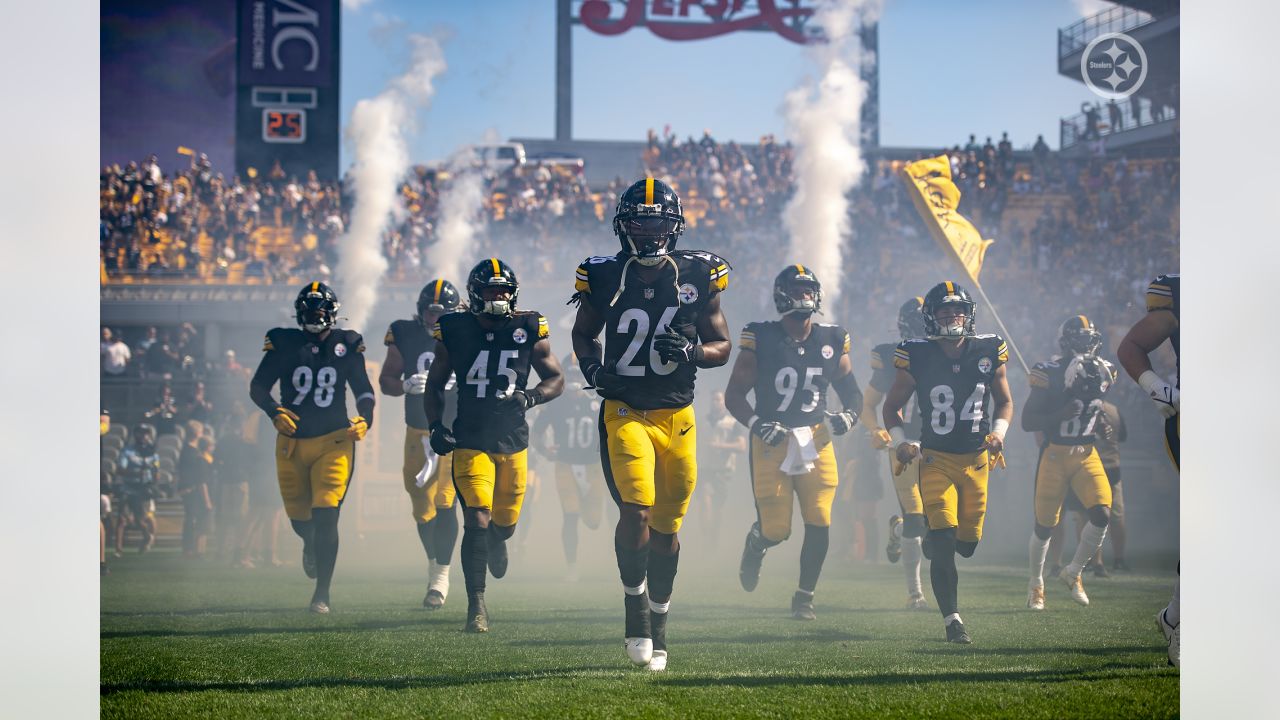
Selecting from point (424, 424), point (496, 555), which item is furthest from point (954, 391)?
point (424, 424)

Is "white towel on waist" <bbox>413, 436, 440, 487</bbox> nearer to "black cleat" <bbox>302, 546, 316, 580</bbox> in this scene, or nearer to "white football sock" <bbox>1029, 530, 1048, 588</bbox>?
"black cleat" <bbox>302, 546, 316, 580</bbox>

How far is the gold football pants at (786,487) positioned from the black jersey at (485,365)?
1.30 metres

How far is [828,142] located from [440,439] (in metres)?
7.92

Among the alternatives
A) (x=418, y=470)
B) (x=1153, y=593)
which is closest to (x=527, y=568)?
(x=418, y=470)

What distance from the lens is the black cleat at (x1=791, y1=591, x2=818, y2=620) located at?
597cm

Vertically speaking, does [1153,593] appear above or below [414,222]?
below

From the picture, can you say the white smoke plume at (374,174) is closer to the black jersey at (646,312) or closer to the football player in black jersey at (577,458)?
the football player in black jersey at (577,458)

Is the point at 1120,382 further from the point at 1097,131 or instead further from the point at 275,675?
the point at 275,675

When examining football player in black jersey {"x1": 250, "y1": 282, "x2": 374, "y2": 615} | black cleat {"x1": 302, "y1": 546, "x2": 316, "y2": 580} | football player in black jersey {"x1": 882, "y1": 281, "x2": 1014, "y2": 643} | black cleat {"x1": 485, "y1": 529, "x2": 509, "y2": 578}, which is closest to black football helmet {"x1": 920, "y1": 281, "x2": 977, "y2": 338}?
football player in black jersey {"x1": 882, "y1": 281, "x2": 1014, "y2": 643}

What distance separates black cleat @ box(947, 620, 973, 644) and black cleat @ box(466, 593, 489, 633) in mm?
2006
